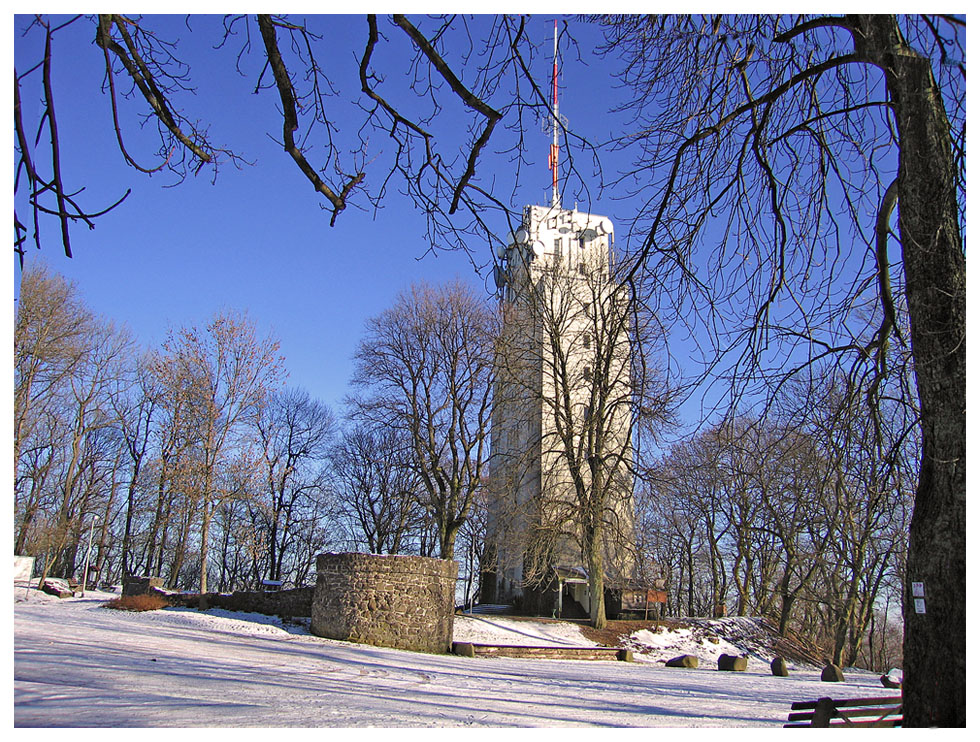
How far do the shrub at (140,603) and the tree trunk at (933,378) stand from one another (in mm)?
17319

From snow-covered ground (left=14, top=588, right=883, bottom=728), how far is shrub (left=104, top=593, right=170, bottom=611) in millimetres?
3836

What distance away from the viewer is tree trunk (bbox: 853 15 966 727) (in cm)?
354

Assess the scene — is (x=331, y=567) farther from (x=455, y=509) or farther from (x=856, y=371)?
(x=856, y=371)

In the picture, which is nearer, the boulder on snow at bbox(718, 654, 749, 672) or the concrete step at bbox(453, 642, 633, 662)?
the concrete step at bbox(453, 642, 633, 662)

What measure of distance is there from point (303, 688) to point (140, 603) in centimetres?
1336

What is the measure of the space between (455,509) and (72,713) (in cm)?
1869

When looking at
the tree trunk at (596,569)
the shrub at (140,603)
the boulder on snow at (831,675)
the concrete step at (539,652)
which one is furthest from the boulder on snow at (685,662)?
the shrub at (140,603)

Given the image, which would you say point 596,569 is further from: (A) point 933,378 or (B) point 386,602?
(A) point 933,378

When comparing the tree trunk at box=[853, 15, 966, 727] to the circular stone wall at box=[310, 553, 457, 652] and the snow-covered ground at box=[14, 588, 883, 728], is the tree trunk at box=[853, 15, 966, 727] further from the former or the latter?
the circular stone wall at box=[310, 553, 457, 652]

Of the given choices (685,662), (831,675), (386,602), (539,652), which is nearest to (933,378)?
(831,675)

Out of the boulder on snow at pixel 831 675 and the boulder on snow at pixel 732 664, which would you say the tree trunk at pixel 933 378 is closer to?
the boulder on snow at pixel 831 675

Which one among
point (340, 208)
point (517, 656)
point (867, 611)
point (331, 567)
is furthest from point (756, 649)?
point (340, 208)

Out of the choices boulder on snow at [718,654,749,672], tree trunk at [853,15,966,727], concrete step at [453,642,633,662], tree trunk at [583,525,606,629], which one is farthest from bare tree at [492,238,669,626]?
tree trunk at [853,15,966,727]

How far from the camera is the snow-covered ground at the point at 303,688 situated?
4238 mm
